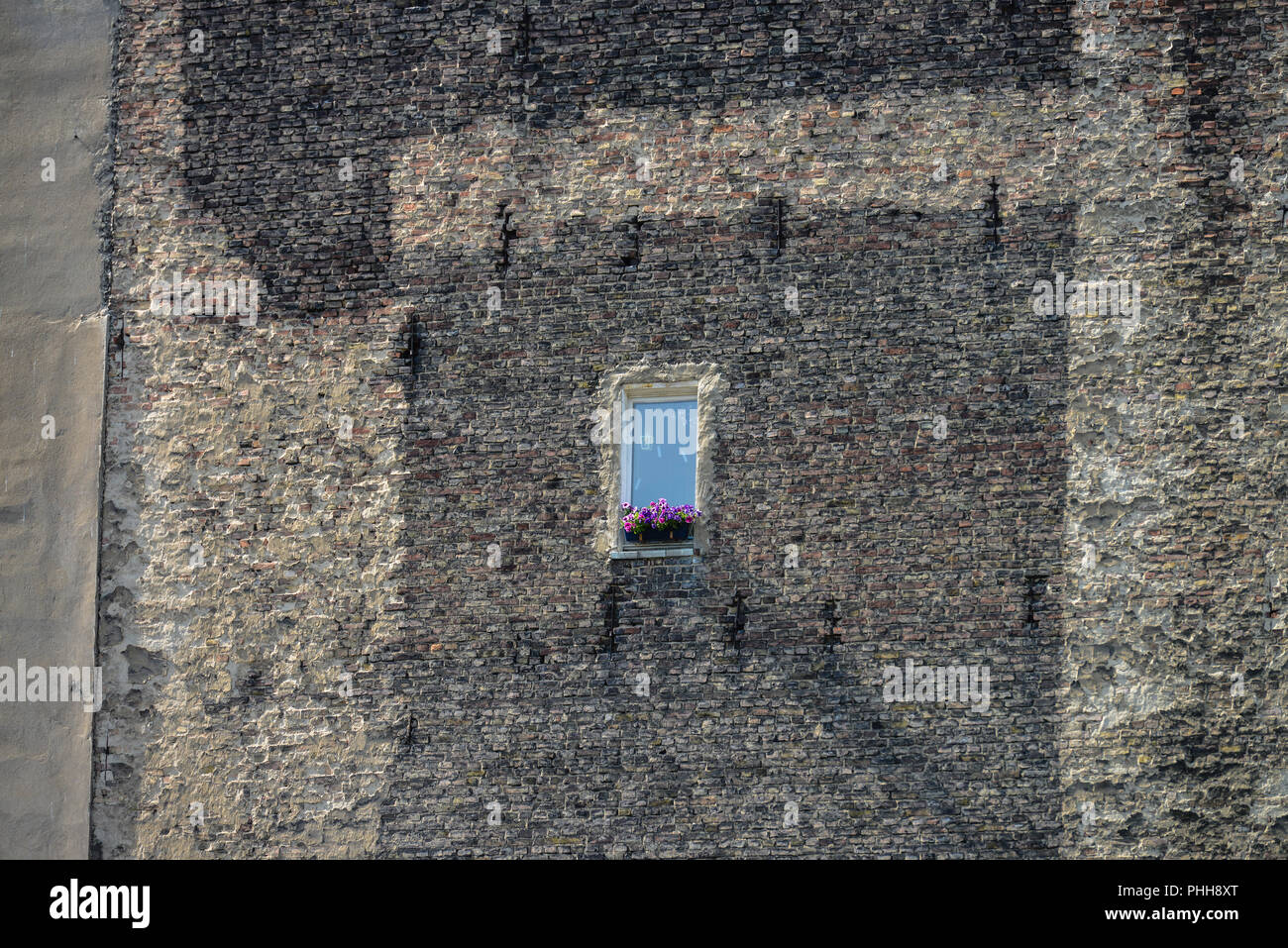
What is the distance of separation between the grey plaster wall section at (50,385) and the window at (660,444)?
4426 mm

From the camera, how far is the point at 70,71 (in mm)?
14953

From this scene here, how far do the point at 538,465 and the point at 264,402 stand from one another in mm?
2385

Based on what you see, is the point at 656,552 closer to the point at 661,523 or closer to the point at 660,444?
the point at 661,523

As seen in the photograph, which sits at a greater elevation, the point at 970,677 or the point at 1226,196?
the point at 1226,196

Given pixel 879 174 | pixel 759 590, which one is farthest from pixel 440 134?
pixel 759 590

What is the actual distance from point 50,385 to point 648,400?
5048 mm

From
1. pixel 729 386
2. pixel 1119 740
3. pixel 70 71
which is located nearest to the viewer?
pixel 1119 740

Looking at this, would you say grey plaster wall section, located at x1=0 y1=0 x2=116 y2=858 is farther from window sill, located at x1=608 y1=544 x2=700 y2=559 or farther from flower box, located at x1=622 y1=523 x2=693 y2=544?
flower box, located at x1=622 y1=523 x2=693 y2=544

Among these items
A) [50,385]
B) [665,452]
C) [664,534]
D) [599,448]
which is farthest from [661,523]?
[50,385]

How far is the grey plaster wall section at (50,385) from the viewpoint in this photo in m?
13.8

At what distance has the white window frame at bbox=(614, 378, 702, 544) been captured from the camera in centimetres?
1337

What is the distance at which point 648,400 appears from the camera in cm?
1362

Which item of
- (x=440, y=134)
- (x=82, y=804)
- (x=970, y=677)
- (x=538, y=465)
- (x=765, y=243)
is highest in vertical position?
(x=440, y=134)

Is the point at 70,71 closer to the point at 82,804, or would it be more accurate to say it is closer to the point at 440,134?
the point at 440,134
